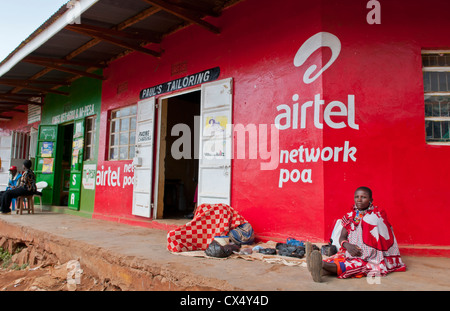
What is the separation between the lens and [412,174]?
382 cm

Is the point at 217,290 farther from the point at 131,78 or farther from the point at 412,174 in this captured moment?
the point at 131,78

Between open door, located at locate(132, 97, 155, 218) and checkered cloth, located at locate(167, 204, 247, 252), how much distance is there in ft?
6.41

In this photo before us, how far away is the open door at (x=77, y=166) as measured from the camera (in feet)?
25.6

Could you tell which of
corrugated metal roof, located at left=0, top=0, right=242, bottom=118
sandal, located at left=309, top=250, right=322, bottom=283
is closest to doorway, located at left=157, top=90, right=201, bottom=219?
corrugated metal roof, located at left=0, top=0, right=242, bottom=118

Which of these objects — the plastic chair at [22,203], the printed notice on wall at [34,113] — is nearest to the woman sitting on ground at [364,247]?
the plastic chair at [22,203]

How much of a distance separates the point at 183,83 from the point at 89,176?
3532mm

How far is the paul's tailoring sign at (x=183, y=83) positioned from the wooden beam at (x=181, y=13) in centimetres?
61

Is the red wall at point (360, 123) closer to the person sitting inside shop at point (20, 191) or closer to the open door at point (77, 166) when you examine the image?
the open door at point (77, 166)

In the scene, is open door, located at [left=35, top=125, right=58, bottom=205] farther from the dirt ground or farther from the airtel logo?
the airtel logo

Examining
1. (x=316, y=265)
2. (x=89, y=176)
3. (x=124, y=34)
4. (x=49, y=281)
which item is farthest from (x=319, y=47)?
(x=89, y=176)

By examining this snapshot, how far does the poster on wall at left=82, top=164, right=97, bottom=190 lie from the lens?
24.2ft

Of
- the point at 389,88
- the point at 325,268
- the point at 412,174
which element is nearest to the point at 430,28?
the point at 389,88

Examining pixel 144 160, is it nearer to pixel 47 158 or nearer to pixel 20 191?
pixel 20 191

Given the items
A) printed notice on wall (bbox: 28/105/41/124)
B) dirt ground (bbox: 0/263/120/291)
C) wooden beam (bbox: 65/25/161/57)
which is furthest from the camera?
printed notice on wall (bbox: 28/105/41/124)
